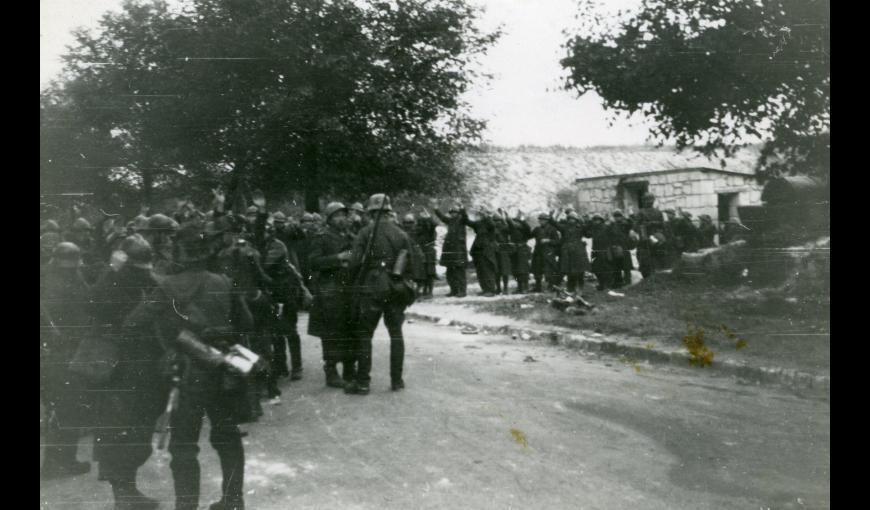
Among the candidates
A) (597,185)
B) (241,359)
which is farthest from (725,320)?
(597,185)

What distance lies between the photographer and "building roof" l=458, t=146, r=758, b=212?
1672 cm

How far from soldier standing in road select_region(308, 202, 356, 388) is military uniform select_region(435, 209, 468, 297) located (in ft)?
23.7

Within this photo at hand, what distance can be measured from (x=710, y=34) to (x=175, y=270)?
5653 millimetres

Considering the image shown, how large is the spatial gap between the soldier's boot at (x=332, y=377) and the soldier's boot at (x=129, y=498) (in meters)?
2.94

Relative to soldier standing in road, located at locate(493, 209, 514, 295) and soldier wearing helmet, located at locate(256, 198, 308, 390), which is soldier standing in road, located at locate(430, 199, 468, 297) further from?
soldier wearing helmet, located at locate(256, 198, 308, 390)

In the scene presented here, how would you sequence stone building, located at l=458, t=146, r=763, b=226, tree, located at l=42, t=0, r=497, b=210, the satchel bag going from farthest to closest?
stone building, located at l=458, t=146, r=763, b=226, the satchel bag, tree, located at l=42, t=0, r=497, b=210

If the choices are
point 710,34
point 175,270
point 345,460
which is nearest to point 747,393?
point 710,34

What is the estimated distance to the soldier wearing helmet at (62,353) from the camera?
166 inches

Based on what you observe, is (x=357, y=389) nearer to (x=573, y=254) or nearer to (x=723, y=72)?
(x=723, y=72)

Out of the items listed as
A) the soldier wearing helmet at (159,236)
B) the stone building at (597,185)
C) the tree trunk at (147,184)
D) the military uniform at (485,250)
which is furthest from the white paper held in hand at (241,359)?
the military uniform at (485,250)

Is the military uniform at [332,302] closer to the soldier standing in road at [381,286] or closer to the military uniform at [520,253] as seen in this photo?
the soldier standing in road at [381,286]

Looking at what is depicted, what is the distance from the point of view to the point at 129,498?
13.1 feet

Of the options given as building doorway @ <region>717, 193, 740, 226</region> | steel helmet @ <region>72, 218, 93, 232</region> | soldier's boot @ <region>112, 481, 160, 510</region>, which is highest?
building doorway @ <region>717, 193, 740, 226</region>

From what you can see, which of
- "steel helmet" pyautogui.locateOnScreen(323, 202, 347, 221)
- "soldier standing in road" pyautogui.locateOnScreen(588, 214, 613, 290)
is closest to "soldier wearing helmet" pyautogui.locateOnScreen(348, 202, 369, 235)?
"steel helmet" pyautogui.locateOnScreen(323, 202, 347, 221)
